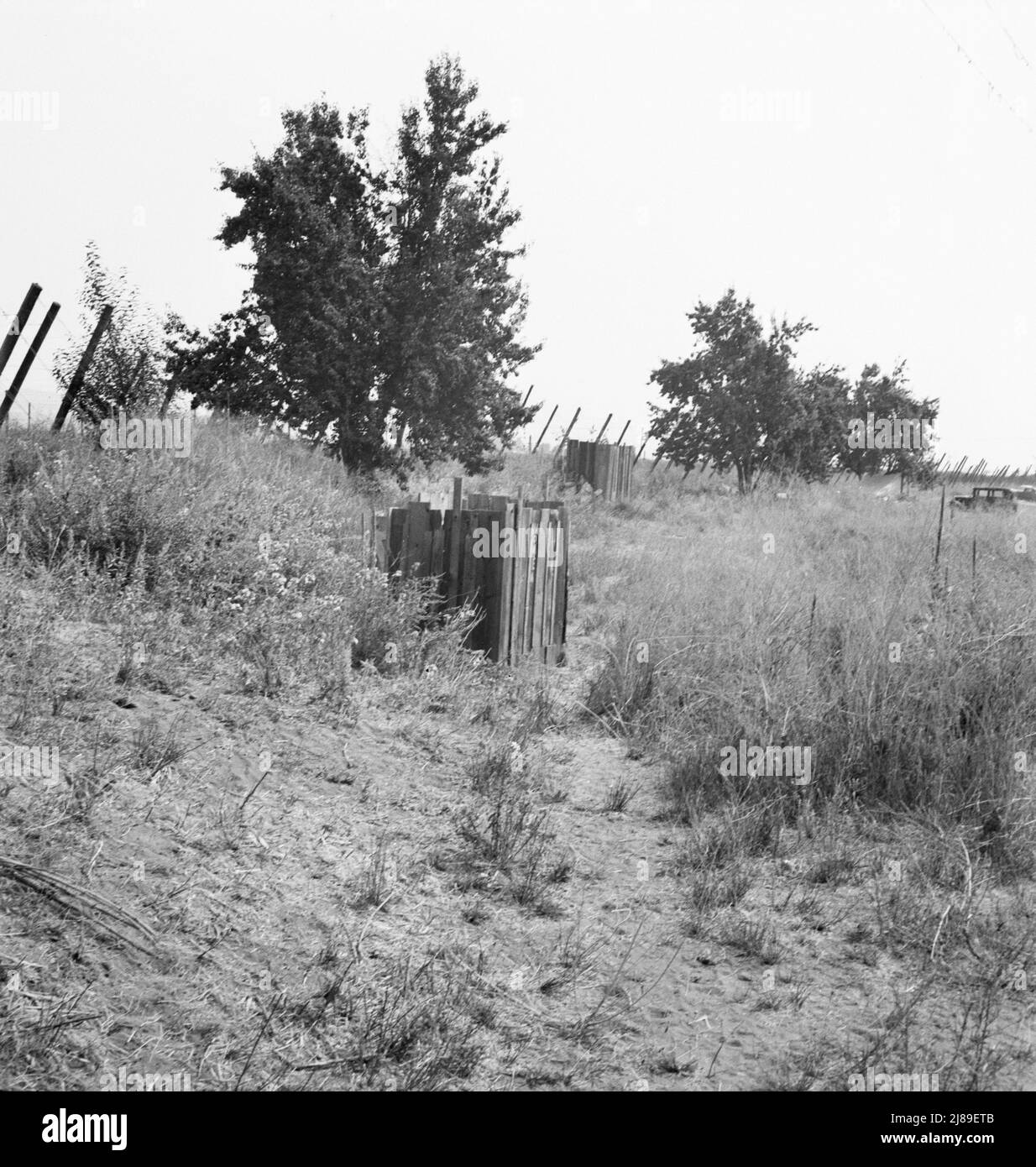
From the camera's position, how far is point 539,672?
849cm

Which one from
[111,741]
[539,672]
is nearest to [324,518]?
[539,672]

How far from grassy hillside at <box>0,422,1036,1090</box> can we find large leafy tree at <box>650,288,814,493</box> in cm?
1677

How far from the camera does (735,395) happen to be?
1009 inches

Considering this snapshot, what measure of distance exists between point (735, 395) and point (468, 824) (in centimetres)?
2187

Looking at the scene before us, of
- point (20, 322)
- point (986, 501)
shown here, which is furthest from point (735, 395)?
point (20, 322)

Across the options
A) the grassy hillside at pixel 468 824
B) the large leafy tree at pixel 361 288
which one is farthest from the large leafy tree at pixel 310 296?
the grassy hillside at pixel 468 824

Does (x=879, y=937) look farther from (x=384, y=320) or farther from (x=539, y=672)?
(x=384, y=320)

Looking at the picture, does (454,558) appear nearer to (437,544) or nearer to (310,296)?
(437,544)

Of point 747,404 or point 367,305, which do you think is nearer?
point 367,305

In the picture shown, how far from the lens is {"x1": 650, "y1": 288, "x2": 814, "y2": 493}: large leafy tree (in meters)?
25.6

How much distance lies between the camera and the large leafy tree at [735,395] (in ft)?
83.9

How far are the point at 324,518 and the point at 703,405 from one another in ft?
56.5

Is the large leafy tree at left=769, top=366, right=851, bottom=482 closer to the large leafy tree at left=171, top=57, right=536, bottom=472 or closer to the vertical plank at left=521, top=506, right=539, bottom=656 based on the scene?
the large leafy tree at left=171, top=57, right=536, bottom=472

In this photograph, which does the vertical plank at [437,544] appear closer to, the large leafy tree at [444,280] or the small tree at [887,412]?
the large leafy tree at [444,280]
